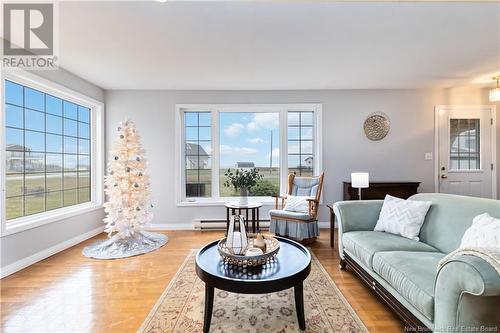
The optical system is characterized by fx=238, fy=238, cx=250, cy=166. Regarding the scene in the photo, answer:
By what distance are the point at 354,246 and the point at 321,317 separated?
78cm

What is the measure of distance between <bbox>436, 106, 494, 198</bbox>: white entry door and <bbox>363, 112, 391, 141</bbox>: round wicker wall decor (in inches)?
38.1

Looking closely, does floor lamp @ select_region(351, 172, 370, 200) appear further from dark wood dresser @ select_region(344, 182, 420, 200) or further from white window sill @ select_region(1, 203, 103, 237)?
white window sill @ select_region(1, 203, 103, 237)

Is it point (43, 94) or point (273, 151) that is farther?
point (273, 151)

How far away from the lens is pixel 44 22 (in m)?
2.25

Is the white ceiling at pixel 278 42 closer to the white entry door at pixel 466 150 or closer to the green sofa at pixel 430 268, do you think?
the white entry door at pixel 466 150

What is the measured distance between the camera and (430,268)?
1632 millimetres

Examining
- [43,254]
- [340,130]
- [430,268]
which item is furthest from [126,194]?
[340,130]

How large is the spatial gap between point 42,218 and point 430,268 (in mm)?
4180

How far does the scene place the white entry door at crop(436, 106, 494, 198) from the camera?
4297mm

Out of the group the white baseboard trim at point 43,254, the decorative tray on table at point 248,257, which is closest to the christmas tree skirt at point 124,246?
the white baseboard trim at point 43,254

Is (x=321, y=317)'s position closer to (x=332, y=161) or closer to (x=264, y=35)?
(x=264, y=35)

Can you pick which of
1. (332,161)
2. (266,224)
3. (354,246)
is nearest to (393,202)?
(354,246)

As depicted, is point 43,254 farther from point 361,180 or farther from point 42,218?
Answer: point 361,180

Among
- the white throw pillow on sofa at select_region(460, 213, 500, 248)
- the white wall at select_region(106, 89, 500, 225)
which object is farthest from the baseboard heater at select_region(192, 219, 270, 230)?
the white throw pillow on sofa at select_region(460, 213, 500, 248)
